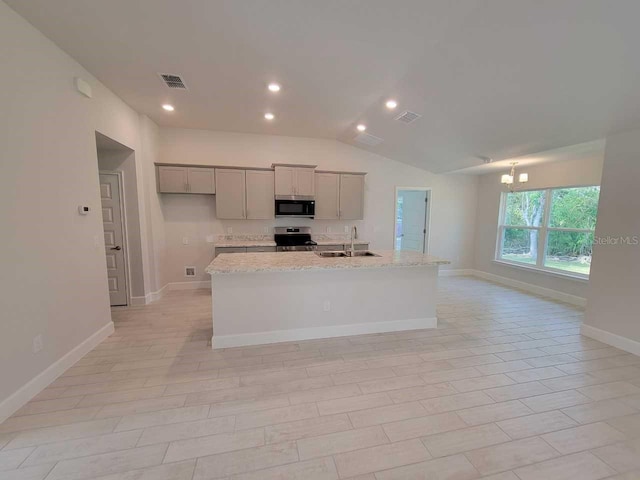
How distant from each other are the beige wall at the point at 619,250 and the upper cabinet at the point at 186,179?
5.50 m

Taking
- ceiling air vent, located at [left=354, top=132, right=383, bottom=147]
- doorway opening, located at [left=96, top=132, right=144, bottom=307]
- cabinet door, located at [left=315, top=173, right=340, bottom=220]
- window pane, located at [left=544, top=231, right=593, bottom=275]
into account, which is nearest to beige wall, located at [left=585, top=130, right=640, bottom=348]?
window pane, located at [left=544, top=231, right=593, bottom=275]

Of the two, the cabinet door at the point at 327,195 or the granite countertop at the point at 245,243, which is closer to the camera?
the granite countertop at the point at 245,243

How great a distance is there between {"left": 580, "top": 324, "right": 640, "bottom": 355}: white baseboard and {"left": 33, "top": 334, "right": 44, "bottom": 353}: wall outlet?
568 centimetres

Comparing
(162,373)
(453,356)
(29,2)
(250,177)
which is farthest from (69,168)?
(453,356)

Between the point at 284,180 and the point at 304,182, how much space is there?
0.38 m

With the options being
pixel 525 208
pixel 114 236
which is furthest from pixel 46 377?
pixel 525 208

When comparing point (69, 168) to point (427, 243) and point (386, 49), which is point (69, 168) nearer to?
point (386, 49)

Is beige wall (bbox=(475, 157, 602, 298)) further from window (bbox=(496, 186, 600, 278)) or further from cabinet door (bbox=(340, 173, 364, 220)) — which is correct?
cabinet door (bbox=(340, 173, 364, 220))

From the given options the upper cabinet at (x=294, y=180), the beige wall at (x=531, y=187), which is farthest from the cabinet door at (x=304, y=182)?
the beige wall at (x=531, y=187)

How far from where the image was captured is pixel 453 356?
282 cm

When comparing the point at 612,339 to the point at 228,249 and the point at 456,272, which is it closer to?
the point at 456,272

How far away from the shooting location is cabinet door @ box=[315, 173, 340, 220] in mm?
5305

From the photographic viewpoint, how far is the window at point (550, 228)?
4523 millimetres

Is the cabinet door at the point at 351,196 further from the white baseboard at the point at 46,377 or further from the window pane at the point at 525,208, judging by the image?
the white baseboard at the point at 46,377
